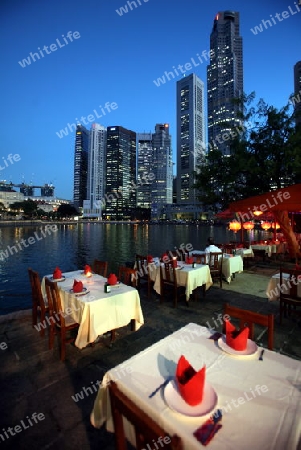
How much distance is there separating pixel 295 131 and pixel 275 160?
1.46 m

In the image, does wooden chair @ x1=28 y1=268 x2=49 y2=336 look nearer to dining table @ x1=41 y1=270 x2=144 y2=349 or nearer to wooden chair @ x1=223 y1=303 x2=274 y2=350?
dining table @ x1=41 y1=270 x2=144 y2=349

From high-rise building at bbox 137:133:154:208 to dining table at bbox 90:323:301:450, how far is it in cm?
16236

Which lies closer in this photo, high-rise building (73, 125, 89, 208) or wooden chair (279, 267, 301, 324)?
wooden chair (279, 267, 301, 324)

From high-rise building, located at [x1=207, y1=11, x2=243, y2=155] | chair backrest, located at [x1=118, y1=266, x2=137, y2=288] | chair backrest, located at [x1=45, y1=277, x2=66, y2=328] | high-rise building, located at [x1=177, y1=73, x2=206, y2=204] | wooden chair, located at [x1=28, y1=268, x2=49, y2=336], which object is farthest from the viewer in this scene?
high-rise building, located at [x1=177, y1=73, x2=206, y2=204]

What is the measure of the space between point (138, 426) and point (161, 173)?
160m

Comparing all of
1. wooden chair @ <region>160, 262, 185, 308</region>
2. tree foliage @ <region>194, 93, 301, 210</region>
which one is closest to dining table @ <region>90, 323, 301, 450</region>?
wooden chair @ <region>160, 262, 185, 308</region>

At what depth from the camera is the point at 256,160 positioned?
868cm

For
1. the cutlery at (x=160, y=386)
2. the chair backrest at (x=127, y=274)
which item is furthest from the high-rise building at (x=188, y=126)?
the cutlery at (x=160, y=386)

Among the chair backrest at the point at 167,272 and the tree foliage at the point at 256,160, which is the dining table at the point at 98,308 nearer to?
the chair backrest at the point at 167,272

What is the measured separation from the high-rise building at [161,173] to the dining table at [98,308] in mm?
150494

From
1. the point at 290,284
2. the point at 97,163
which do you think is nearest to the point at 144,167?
the point at 97,163

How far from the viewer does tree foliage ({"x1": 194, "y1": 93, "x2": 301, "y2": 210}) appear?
8.17 meters

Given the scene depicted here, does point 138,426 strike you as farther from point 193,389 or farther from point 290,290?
point 290,290

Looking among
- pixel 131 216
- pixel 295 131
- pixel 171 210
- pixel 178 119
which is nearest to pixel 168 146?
pixel 178 119
